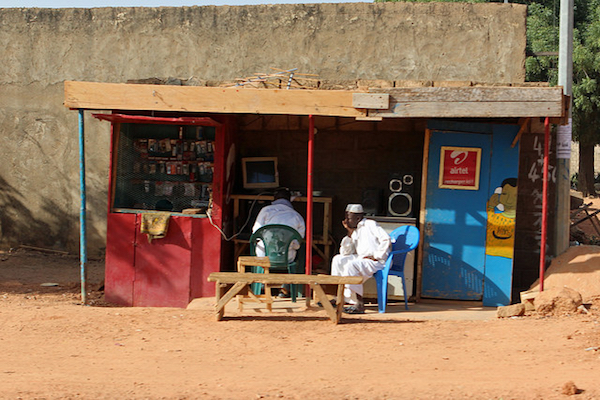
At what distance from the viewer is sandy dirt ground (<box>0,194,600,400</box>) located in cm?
516

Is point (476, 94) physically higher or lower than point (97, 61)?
lower

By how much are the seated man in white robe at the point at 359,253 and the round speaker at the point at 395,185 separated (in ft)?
2.66

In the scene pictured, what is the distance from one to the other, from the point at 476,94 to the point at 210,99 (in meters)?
3.01

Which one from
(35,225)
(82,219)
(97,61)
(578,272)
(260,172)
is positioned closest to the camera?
(82,219)

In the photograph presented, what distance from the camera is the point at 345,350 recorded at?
641 centimetres

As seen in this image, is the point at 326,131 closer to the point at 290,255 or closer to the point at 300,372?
the point at 290,255

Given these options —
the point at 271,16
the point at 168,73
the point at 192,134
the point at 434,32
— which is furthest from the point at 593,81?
the point at 192,134

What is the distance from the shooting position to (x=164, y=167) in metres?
9.41

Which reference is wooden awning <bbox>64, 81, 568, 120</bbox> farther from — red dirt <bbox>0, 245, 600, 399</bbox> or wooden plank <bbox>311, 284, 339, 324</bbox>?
red dirt <bbox>0, 245, 600, 399</bbox>

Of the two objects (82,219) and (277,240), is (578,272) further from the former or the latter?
(82,219)

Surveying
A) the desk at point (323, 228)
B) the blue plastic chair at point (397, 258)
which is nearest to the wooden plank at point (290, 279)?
the blue plastic chair at point (397, 258)

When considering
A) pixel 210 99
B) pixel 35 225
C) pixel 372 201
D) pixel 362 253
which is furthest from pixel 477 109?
pixel 35 225

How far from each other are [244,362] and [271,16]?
25.4ft

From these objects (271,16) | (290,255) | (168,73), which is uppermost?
(271,16)
